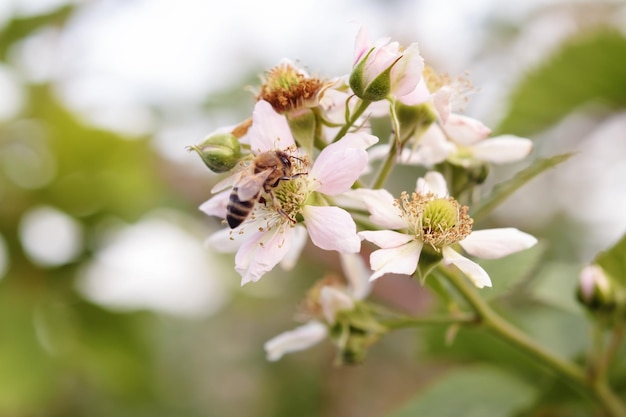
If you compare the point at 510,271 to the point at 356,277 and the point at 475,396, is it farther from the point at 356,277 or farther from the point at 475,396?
the point at 475,396

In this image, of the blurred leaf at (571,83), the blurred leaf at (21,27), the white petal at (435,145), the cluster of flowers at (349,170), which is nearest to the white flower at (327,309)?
the cluster of flowers at (349,170)

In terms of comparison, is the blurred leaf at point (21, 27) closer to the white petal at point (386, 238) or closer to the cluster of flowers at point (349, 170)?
the cluster of flowers at point (349, 170)

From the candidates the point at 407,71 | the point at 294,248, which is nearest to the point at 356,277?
the point at 294,248

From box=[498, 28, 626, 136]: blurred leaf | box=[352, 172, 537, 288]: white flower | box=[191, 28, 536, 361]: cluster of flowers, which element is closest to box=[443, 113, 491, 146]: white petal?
box=[191, 28, 536, 361]: cluster of flowers

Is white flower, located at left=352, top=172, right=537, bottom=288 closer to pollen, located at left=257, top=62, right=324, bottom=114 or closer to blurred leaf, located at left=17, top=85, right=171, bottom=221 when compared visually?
pollen, located at left=257, top=62, right=324, bottom=114

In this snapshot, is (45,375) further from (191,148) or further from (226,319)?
(191,148)

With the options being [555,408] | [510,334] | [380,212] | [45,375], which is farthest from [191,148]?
[45,375]

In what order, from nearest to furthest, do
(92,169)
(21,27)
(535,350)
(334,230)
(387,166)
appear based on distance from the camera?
(334,230) → (387,166) → (535,350) → (92,169) → (21,27)
